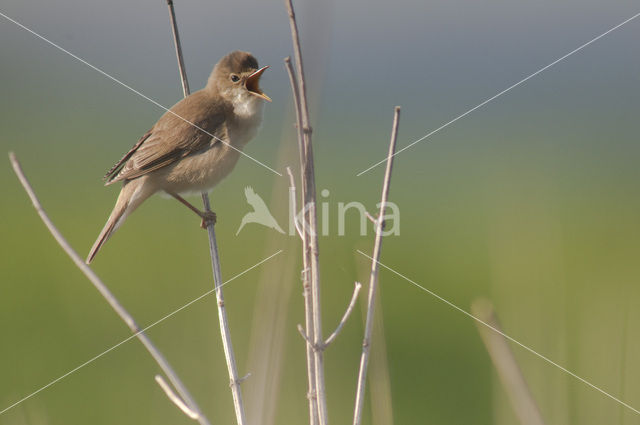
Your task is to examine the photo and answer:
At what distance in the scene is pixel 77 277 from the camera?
250 inches

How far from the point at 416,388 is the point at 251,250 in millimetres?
2498

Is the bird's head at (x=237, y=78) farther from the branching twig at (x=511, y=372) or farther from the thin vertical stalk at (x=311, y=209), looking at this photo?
the branching twig at (x=511, y=372)

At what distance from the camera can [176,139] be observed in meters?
2.56

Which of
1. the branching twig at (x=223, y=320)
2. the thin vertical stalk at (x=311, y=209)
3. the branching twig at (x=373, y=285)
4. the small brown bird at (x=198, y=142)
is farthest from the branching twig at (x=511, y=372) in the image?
the small brown bird at (x=198, y=142)

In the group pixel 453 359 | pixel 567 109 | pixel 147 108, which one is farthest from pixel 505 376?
pixel 567 109

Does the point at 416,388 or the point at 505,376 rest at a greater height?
the point at 505,376

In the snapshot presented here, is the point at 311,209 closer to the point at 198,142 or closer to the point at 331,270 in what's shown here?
the point at 198,142

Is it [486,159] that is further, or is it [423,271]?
[486,159]

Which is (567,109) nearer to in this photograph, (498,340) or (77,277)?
(77,277)

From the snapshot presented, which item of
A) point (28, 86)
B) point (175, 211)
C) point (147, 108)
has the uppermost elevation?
point (28, 86)

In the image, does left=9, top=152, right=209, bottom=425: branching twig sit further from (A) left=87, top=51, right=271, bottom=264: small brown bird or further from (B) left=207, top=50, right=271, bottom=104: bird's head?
(B) left=207, top=50, right=271, bottom=104: bird's head

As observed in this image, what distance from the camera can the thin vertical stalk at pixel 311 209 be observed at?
5.08 ft

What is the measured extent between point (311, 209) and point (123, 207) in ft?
3.51

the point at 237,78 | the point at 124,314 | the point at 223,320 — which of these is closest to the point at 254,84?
the point at 237,78
